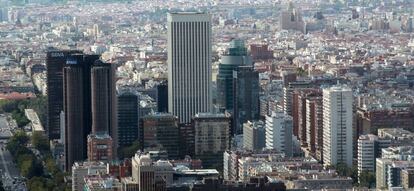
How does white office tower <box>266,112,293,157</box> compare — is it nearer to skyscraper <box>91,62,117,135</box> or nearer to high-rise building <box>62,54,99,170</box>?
skyscraper <box>91,62,117,135</box>

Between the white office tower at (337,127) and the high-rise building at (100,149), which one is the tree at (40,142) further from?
the white office tower at (337,127)

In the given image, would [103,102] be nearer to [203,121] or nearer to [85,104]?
[85,104]

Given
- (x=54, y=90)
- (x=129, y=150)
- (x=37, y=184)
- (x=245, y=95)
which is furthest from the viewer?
(x=245, y=95)

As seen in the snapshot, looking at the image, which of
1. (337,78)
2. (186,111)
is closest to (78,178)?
(186,111)

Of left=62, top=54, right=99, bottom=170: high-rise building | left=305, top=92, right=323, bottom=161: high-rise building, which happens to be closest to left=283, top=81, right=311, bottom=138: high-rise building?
left=305, top=92, right=323, bottom=161: high-rise building

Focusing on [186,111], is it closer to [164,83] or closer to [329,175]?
[164,83]

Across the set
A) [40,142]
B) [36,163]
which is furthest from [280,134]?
[40,142]

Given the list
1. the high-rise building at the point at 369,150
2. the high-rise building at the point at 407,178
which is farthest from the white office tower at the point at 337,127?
the high-rise building at the point at 407,178

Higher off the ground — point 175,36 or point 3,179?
point 175,36
